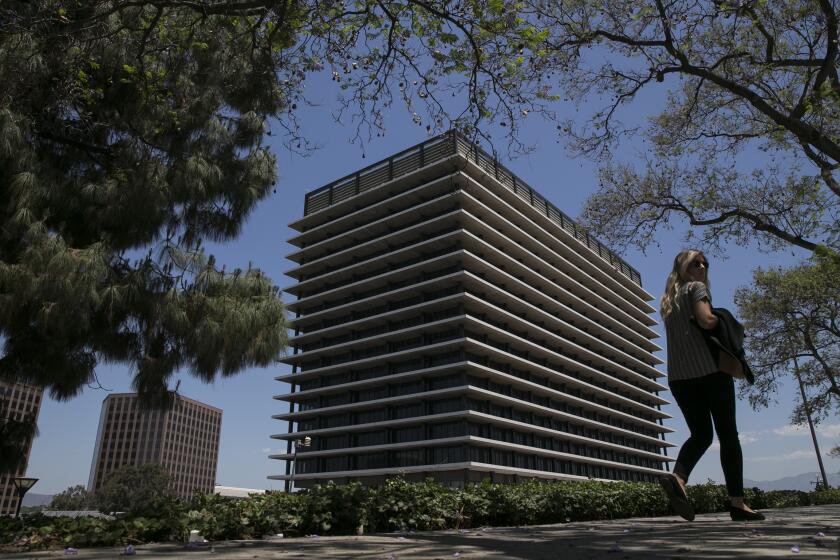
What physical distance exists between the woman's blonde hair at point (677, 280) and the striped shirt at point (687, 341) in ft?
0.15

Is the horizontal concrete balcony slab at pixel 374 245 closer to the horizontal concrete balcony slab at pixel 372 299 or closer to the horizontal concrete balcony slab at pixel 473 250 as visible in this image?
the horizontal concrete balcony slab at pixel 473 250

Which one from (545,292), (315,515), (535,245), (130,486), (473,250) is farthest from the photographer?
(130,486)

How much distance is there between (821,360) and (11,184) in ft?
104

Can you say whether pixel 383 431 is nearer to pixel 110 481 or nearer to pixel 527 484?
pixel 527 484

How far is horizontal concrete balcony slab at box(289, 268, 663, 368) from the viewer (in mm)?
53062

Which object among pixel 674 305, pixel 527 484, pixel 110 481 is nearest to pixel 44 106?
pixel 674 305

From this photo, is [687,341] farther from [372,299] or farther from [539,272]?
[539,272]

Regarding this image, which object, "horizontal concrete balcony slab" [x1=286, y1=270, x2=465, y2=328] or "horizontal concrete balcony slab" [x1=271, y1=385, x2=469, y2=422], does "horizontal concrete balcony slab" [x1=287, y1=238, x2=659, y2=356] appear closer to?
"horizontal concrete balcony slab" [x1=286, y1=270, x2=465, y2=328]

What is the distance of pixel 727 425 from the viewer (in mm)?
3822

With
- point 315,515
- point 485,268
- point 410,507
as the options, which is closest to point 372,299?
point 485,268

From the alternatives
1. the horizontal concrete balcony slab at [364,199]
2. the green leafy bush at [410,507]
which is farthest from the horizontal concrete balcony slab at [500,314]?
the green leafy bush at [410,507]

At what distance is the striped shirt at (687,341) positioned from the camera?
3.91 m

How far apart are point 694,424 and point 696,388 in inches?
10.9

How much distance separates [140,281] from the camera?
8.17 m
